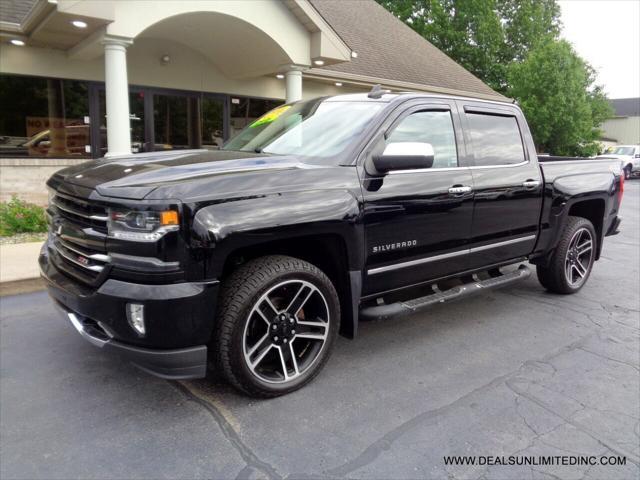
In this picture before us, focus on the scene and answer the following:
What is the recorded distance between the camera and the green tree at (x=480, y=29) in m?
33.6

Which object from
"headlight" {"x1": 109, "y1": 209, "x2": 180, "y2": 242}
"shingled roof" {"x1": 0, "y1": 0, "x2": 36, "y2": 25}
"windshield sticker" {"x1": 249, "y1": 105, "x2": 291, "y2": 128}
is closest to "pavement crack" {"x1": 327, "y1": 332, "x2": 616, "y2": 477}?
"headlight" {"x1": 109, "y1": 209, "x2": 180, "y2": 242}

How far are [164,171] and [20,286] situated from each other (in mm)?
3535

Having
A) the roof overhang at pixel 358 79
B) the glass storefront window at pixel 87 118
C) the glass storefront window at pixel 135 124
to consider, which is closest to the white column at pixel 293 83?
the roof overhang at pixel 358 79

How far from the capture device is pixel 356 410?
3.11 m

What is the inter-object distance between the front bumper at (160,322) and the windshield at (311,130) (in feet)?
4.68

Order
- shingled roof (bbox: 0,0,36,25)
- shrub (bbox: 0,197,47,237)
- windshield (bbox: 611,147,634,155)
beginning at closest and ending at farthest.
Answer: shrub (bbox: 0,197,47,237), shingled roof (bbox: 0,0,36,25), windshield (bbox: 611,147,634,155)

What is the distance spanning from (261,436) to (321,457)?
15.2 inches

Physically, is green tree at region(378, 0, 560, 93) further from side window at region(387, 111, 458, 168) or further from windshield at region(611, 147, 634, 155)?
side window at region(387, 111, 458, 168)

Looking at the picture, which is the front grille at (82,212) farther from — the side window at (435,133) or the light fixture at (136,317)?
the side window at (435,133)

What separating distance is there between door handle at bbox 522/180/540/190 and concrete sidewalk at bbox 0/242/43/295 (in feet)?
17.1

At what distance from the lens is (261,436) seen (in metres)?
2.82

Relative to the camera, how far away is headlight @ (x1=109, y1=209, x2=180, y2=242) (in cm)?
263

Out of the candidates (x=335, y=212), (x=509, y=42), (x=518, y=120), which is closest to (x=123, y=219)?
(x=335, y=212)

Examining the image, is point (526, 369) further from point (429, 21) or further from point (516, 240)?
point (429, 21)
